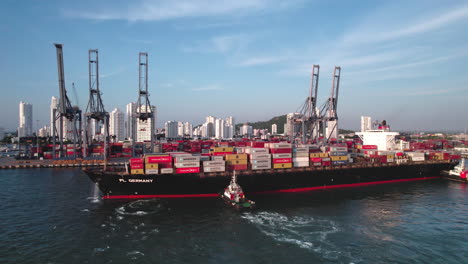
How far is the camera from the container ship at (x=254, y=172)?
1188 inches

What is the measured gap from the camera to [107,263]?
16016mm

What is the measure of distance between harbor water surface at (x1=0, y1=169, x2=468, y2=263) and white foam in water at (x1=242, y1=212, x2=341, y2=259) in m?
0.08

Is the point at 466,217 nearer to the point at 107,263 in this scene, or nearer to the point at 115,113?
the point at 107,263

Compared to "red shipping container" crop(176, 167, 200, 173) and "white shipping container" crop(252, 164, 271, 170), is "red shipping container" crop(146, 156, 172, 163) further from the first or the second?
"white shipping container" crop(252, 164, 271, 170)

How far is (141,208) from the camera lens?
2658 centimetres

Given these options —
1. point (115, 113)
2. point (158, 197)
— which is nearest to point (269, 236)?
point (158, 197)

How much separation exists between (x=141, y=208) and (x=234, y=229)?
10.6 m

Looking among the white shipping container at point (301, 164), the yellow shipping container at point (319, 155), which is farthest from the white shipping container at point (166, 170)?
the yellow shipping container at point (319, 155)

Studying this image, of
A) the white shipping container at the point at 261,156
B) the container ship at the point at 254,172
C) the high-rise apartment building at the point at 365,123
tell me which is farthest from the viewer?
the high-rise apartment building at the point at 365,123

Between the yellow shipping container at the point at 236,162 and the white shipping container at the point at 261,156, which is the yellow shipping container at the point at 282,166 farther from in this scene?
the yellow shipping container at the point at 236,162

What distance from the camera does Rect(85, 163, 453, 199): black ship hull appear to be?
98.4ft

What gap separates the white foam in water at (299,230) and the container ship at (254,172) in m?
7.97

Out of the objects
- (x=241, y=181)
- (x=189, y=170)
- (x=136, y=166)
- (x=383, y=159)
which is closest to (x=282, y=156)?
(x=241, y=181)

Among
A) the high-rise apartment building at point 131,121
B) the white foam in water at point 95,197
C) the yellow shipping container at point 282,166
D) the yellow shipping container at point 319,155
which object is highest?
the high-rise apartment building at point 131,121
